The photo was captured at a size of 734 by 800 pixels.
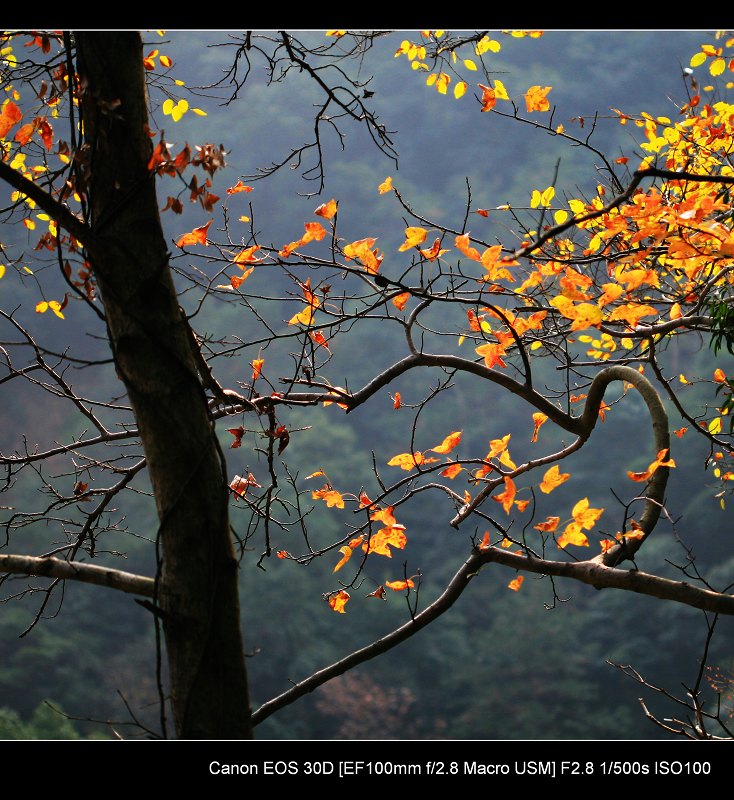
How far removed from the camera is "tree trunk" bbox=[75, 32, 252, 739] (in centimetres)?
110

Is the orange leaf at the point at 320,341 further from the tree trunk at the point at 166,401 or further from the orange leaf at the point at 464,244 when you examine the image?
the tree trunk at the point at 166,401

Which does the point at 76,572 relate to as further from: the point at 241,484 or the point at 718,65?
the point at 718,65

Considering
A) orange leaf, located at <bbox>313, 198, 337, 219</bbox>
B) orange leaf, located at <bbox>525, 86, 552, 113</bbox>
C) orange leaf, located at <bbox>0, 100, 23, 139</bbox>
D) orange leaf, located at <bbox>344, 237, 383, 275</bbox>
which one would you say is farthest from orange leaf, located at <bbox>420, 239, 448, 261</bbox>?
orange leaf, located at <bbox>525, 86, 552, 113</bbox>

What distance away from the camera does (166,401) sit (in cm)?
115

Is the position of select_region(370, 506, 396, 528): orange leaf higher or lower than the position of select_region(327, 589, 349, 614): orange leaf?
higher

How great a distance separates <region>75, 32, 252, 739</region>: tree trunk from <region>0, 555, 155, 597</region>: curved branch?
0.18 feet

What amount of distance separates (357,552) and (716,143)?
9.72 metres

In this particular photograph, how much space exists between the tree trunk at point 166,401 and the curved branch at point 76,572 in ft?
0.18

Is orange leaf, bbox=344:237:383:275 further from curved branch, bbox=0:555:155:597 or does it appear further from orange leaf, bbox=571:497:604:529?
curved branch, bbox=0:555:155:597

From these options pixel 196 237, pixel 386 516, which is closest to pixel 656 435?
pixel 386 516

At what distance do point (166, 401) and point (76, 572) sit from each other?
1.02 ft

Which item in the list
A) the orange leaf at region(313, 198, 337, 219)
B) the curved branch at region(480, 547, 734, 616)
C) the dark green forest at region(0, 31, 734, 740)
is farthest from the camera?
the dark green forest at region(0, 31, 734, 740)

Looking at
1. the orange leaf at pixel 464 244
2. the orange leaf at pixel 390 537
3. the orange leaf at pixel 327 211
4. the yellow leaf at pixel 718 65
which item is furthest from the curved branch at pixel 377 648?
the yellow leaf at pixel 718 65
